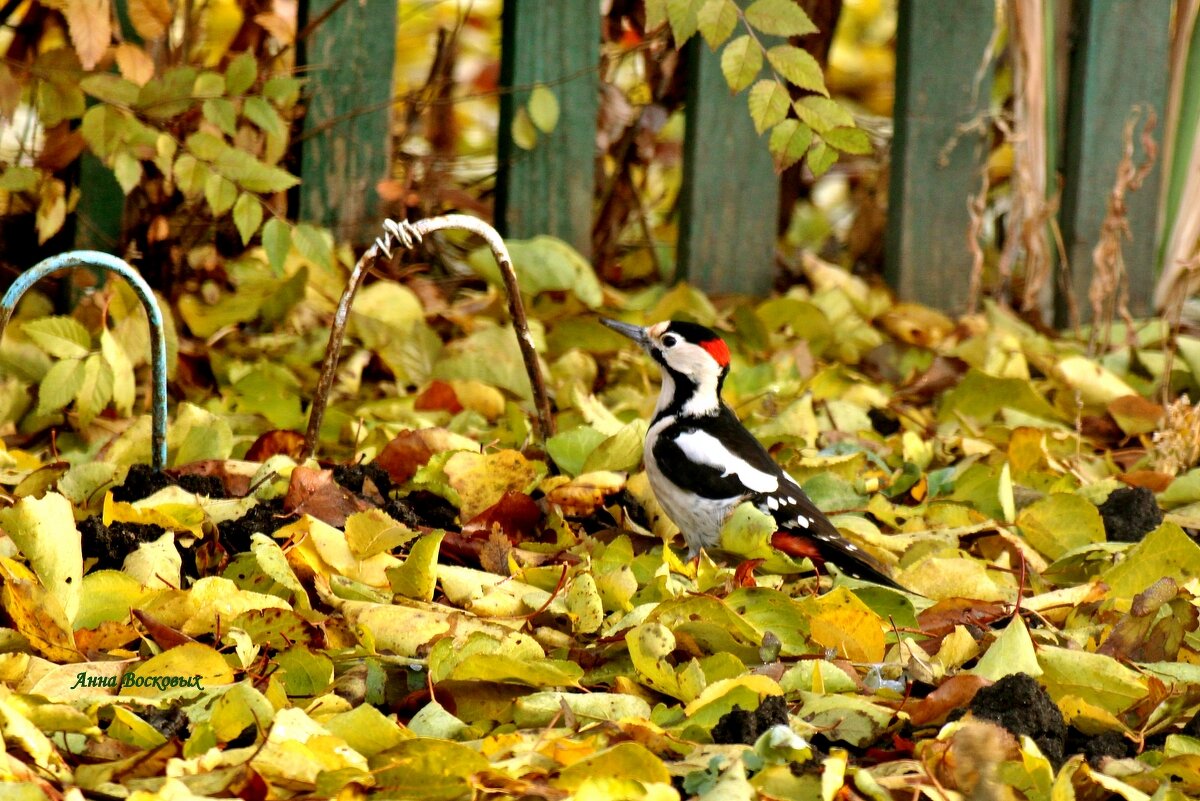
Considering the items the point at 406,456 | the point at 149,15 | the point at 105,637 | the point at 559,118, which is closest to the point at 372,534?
the point at 105,637

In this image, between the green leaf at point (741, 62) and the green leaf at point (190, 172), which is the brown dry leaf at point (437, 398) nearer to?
the green leaf at point (190, 172)

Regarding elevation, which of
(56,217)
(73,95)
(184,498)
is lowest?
(184,498)

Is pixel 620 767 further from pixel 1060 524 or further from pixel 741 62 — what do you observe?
pixel 741 62

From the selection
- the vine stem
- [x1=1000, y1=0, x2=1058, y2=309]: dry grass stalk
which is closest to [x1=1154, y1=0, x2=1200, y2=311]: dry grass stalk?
[x1=1000, y1=0, x2=1058, y2=309]: dry grass stalk

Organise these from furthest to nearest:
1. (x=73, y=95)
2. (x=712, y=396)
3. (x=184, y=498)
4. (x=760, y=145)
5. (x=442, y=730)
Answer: (x=760, y=145) → (x=73, y=95) → (x=712, y=396) → (x=184, y=498) → (x=442, y=730)

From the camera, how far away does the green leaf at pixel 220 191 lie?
12.7 ft

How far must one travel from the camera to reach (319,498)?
10.3 feet

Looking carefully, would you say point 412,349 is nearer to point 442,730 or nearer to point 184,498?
point 184,498

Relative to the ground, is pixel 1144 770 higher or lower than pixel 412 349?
lower

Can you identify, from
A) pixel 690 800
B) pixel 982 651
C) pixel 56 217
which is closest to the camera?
pixel 690 800

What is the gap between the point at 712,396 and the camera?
3.69 metres

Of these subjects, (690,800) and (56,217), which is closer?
(690,800)

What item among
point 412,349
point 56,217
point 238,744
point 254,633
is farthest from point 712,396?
point 56,217

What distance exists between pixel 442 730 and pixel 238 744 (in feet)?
1.01
